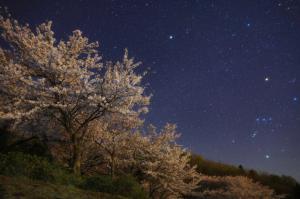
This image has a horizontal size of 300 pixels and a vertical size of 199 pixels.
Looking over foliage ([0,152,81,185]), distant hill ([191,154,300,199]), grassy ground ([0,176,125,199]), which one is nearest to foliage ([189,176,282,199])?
distant hill ([191,154,300,199])

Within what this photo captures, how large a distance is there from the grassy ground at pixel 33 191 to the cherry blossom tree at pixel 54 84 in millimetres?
5900

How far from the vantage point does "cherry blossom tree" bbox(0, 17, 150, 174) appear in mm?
15352

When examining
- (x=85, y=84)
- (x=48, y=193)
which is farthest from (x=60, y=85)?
(x=48, y=193)

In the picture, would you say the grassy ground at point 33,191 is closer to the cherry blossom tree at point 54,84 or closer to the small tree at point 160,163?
the cherry blossom tree at point 54,84

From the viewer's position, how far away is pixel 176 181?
24.6 metres

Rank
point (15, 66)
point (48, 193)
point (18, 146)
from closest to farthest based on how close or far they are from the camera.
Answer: point (48, 193), point (15, 66), point (18, 146)

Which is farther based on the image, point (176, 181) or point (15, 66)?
point (176, 181)

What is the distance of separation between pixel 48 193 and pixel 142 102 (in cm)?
969

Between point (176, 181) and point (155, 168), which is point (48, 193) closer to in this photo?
point (155, 168)

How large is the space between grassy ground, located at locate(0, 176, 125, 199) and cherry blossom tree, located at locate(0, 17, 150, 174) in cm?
590

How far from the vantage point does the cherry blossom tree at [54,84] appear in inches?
604

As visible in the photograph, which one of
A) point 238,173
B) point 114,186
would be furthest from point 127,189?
point 238,173

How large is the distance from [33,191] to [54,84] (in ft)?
27.4

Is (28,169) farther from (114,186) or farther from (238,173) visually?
(238,173)
